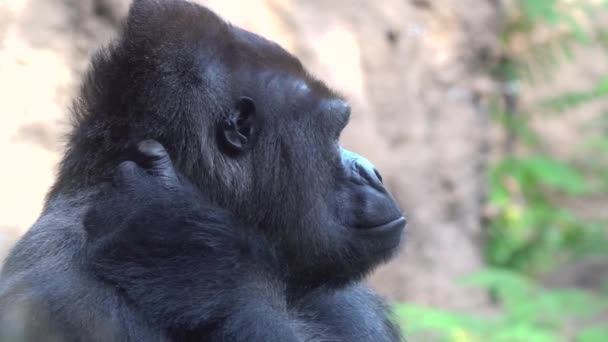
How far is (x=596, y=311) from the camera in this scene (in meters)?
5.53

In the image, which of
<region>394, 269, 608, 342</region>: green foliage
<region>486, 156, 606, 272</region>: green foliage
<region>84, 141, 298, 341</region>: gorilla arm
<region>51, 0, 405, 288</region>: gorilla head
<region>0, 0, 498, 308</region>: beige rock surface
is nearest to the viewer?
<region>84, 141, 298, 341</region>: gorilla arm

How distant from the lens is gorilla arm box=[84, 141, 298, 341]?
6.69 feet

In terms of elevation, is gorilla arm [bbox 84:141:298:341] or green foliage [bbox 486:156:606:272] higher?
green foliage [bbox 486:156:606:272]

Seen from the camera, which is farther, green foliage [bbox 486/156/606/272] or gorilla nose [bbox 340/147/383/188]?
green foliage [bbox 486/156/606/272]

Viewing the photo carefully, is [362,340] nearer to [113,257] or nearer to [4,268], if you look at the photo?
[113,257]

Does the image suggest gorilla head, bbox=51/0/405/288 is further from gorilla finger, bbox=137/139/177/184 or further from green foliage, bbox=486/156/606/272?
green foliage, bbox=486/156/606/272

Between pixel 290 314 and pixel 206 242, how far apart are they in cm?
40

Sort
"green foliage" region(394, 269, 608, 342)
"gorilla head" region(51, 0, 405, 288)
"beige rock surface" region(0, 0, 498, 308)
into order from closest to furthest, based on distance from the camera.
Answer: "gorilla head" region(51, 0, 405, 288)
"beige rock surface" region(0, 0, 498, 308)
"green foliage" region(394, 269, 608, 342)

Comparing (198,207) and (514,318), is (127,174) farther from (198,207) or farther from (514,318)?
(514,318)

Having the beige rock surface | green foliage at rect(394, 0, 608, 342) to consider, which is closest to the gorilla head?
the beige rock surface

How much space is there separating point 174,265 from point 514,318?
3.10 meters

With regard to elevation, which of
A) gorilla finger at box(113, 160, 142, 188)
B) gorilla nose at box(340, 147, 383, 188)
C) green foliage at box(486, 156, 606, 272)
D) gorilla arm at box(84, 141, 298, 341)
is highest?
green foliage at box(486, 156, 606, 272)

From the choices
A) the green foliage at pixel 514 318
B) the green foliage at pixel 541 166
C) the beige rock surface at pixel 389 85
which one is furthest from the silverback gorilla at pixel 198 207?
the green foliage at pixel 541 166

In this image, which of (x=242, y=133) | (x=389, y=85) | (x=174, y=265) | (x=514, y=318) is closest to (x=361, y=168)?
(x=242, y=133)
